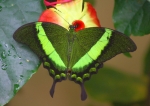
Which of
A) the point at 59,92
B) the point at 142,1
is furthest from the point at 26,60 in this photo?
the point at 59,92

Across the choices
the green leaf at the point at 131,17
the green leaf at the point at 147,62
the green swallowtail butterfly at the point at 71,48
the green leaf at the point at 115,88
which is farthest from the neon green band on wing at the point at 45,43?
the green leaf at the point at 147,62

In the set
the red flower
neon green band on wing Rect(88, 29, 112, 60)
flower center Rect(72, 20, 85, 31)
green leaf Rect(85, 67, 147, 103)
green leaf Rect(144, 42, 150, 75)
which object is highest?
the red flower

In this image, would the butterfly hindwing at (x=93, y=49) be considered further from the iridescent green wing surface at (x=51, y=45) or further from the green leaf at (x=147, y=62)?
the green leaf at (x=147, y=62)

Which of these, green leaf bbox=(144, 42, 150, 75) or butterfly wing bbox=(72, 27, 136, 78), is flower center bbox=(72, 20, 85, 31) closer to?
butterfly wing bbox=(72, 27, 136, 78)

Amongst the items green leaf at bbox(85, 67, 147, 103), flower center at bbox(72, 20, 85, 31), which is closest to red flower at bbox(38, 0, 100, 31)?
flower center at bbox(72, 20, 85, 31)

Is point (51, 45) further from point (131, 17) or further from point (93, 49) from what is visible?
point (131, 17)

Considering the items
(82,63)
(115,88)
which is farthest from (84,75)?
(115,88)
